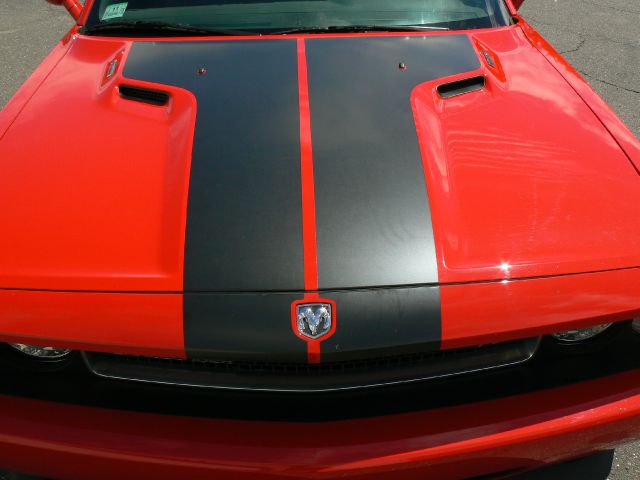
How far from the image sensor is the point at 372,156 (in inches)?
70.8

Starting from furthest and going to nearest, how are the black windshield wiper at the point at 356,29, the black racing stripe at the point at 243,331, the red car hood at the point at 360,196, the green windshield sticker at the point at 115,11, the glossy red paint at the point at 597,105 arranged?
the green windshield sticker at the point at 115,11
the black windshield wiper at the point at 356,29
the glossy red paint at the point at 597,105
the red car hood at the point at 360,196
the black racing stripe at the point at 243,331

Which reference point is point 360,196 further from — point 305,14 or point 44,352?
point 305,14

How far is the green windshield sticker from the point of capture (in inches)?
101

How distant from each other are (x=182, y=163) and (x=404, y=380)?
748mm

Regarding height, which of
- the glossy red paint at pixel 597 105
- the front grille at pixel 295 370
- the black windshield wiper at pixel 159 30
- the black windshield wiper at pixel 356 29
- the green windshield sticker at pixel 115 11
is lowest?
the front grille at pixel 295 370

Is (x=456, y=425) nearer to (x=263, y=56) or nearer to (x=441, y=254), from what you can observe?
(x=441, y=254)

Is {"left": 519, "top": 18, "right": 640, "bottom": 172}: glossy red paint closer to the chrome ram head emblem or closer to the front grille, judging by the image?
the front grille

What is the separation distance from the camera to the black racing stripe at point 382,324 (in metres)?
1.42

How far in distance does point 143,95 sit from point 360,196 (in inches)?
31.4

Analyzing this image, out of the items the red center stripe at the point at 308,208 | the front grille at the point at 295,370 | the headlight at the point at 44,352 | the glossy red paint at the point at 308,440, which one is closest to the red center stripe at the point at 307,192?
the red center stripe at the point at 308,208

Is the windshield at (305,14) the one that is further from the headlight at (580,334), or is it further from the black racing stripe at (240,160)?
the headlight at (580,334)

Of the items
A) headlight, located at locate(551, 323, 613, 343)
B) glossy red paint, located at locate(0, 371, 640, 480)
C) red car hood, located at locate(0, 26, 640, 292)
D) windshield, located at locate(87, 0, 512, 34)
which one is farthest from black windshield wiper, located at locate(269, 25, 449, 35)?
glossy red paint, located at locate(0, 371, 640, 480)

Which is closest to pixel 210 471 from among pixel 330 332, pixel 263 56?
pixel 330 332

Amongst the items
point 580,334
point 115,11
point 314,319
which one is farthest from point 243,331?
point 115,11
